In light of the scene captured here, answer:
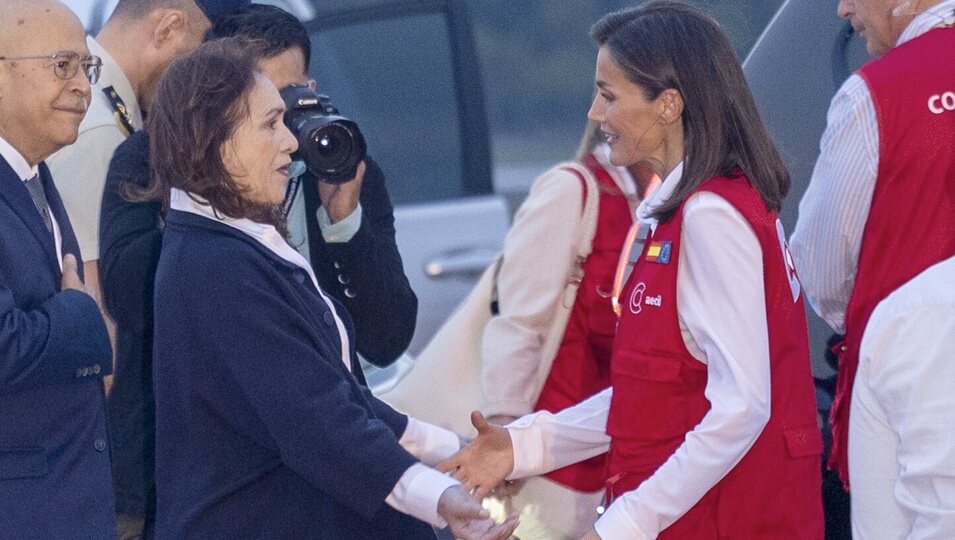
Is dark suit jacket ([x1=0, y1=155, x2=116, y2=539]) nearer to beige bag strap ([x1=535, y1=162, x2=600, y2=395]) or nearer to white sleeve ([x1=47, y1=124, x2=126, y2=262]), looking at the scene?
white sleeve ([x1=47, y1=124, x2=126, y2=262])

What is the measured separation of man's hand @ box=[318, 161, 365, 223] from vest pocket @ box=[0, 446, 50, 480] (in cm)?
84

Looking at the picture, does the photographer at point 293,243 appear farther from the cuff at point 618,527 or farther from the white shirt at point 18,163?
A: the cuff at point 618,527

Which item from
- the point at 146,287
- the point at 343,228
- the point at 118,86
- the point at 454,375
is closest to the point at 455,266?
the point at 454,375

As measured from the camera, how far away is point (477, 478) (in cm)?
276

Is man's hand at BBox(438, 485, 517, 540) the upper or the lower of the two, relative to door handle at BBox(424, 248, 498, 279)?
upper

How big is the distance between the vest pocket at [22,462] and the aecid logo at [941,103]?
1.61 m

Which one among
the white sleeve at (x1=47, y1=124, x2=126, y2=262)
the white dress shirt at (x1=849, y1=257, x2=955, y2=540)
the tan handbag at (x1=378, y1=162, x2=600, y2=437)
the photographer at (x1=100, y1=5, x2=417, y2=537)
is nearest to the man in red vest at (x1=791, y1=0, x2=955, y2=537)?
the white dress shirt at (x1=849, y1=257, x2=955, y2=540)

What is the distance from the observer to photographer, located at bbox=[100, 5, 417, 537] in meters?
2.90

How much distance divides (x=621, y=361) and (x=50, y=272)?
975 millimetres

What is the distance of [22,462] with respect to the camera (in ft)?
8.17

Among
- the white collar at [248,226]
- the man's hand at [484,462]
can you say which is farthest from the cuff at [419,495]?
the man's hand at [484,462]

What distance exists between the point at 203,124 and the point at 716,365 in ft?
2.97

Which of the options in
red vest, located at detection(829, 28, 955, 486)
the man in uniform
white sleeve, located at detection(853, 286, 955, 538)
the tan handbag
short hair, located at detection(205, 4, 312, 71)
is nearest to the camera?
white sleeve, located at detection(853, 286, 955, 538)

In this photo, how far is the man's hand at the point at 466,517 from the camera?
238cm
